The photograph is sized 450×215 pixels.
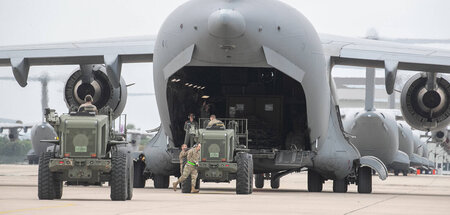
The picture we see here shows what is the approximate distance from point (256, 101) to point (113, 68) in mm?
3160

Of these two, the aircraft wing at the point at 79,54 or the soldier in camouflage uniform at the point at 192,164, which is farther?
the aircraft wing at the point at 79,54

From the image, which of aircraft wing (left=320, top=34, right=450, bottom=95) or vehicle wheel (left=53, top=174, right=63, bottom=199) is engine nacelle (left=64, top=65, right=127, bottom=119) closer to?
aircraft wing (left=320, top=34, right=450, bottom=95)

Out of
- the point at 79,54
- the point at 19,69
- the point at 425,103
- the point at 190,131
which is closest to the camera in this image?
the point at 190,131

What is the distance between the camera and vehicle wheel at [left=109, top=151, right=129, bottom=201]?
455 inches

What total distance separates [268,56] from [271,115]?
3137mm

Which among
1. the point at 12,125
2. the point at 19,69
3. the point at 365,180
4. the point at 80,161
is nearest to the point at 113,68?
the point at 19,69

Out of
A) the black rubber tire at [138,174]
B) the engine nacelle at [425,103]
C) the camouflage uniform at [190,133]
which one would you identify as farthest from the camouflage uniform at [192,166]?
the engine nacelle at [425,103]

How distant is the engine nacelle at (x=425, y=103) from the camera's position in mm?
19359

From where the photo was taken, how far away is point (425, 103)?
1944 centimetres

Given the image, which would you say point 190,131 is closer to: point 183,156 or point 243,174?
point 183,156

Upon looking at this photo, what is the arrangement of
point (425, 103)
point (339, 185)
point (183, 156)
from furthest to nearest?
point (425, 103) → point (339, 185) → point (183, 156)

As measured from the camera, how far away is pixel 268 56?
15.4 m

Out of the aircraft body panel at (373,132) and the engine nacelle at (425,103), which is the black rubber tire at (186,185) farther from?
the aircraft body panel at (373,132)

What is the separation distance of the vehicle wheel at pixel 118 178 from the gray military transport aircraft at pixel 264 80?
13.5 ft
